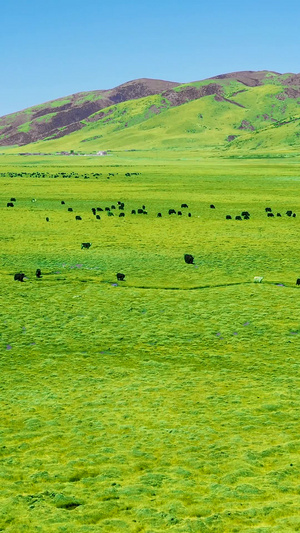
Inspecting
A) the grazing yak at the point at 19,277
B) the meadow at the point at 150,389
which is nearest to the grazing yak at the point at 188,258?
the meadow at the point at 150,389

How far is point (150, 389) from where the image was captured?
16219 mm

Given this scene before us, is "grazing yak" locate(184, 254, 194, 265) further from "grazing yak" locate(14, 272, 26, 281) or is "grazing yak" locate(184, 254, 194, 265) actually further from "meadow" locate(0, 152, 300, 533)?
"grazing yak" locate(14, 272, 26, 281)

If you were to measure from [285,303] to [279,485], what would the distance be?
13.3 meters

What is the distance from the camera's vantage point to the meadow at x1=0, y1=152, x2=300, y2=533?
35.5ft

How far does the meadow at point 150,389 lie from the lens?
10812 mm

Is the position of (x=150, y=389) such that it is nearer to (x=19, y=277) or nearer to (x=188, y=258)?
(x=19, y=277)

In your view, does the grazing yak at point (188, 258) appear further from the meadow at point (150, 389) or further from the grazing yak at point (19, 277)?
the grazing yak at point (19, 277)

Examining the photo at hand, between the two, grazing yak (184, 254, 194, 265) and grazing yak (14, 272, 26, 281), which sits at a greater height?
grazing yak (14, 272, 26, 281)

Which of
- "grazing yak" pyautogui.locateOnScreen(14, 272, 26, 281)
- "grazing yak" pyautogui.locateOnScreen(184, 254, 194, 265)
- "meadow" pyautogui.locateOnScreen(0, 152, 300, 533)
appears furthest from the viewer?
"grazing yak" pyautogui.locateOnScreen(184, 254, 194, 265)

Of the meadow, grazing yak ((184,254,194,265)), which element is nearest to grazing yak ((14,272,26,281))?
the meadow

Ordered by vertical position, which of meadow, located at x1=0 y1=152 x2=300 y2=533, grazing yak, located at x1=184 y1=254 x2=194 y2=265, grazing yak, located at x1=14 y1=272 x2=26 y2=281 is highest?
grazing yak, located at x1=14 y1=272 x2=26 y2=281

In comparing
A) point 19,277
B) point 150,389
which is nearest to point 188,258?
point 19,277

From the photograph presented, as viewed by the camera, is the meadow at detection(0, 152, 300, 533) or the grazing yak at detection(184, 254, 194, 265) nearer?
the meadow at detection(0, 152, 300, 533)

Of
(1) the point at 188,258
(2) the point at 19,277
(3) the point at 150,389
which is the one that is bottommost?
(3) the point at 150,389
